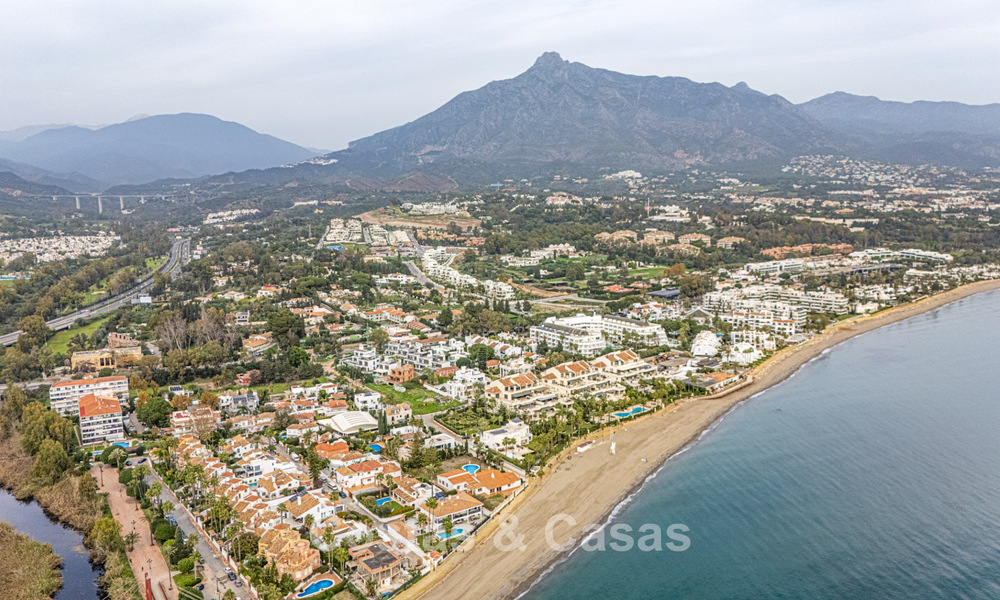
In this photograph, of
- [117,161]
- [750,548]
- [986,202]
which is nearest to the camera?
[750,548]

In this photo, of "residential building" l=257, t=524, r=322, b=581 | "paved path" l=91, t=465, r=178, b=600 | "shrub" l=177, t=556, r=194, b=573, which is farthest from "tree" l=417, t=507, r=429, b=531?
"paved path" l=91, t=465, r=178, b=600

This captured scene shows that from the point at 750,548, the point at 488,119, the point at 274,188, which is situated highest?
the point at 488,119

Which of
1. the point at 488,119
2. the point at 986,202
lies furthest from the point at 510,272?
the point at 488,119

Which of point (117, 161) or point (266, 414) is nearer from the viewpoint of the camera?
point (266, 414)

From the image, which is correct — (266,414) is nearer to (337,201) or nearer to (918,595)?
(918,595)

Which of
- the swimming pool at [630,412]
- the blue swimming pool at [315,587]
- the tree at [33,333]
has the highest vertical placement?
the tree at [33,333]

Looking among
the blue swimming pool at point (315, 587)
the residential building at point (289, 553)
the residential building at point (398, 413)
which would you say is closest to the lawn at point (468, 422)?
the residential building at point (398, 413)

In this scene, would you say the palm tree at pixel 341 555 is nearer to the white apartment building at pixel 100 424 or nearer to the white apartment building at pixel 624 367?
the white apartment building at pixel 100 424
